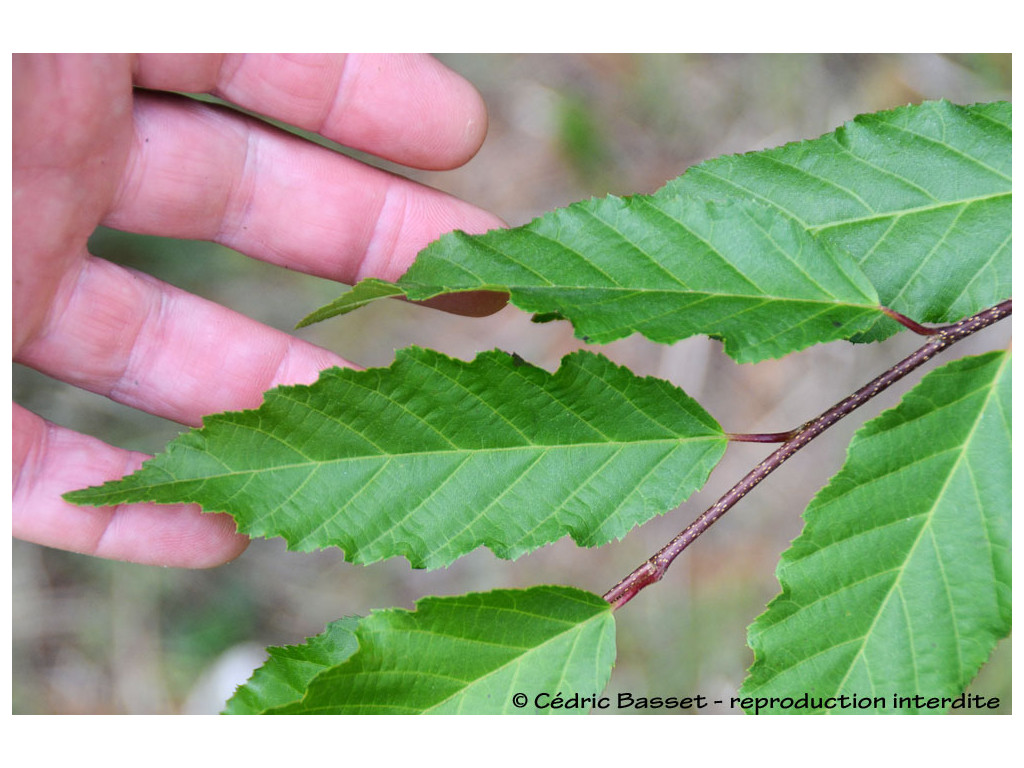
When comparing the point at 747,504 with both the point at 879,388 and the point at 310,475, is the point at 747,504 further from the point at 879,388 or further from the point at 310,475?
the point at 310,475

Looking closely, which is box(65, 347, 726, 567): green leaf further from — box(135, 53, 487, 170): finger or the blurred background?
the blurred background

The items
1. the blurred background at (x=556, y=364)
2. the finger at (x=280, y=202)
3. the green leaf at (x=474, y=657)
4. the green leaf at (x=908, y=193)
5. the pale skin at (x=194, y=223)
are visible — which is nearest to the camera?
the green leaf at (x=474, y=657)

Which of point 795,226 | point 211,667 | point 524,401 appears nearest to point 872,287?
point 795,226

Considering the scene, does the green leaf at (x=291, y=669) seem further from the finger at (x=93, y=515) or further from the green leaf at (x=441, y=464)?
the finger at (x=93, y=515)

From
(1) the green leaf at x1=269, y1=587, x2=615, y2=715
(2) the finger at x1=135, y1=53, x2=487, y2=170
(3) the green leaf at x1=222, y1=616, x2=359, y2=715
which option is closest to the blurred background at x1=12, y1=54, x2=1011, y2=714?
(2) the finger at x1=135, y1=53, x2=487, y2=170

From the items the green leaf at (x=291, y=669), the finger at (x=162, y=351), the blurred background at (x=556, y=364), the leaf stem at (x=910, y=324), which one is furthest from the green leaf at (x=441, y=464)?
the blurred background at (x=556, y=364)
